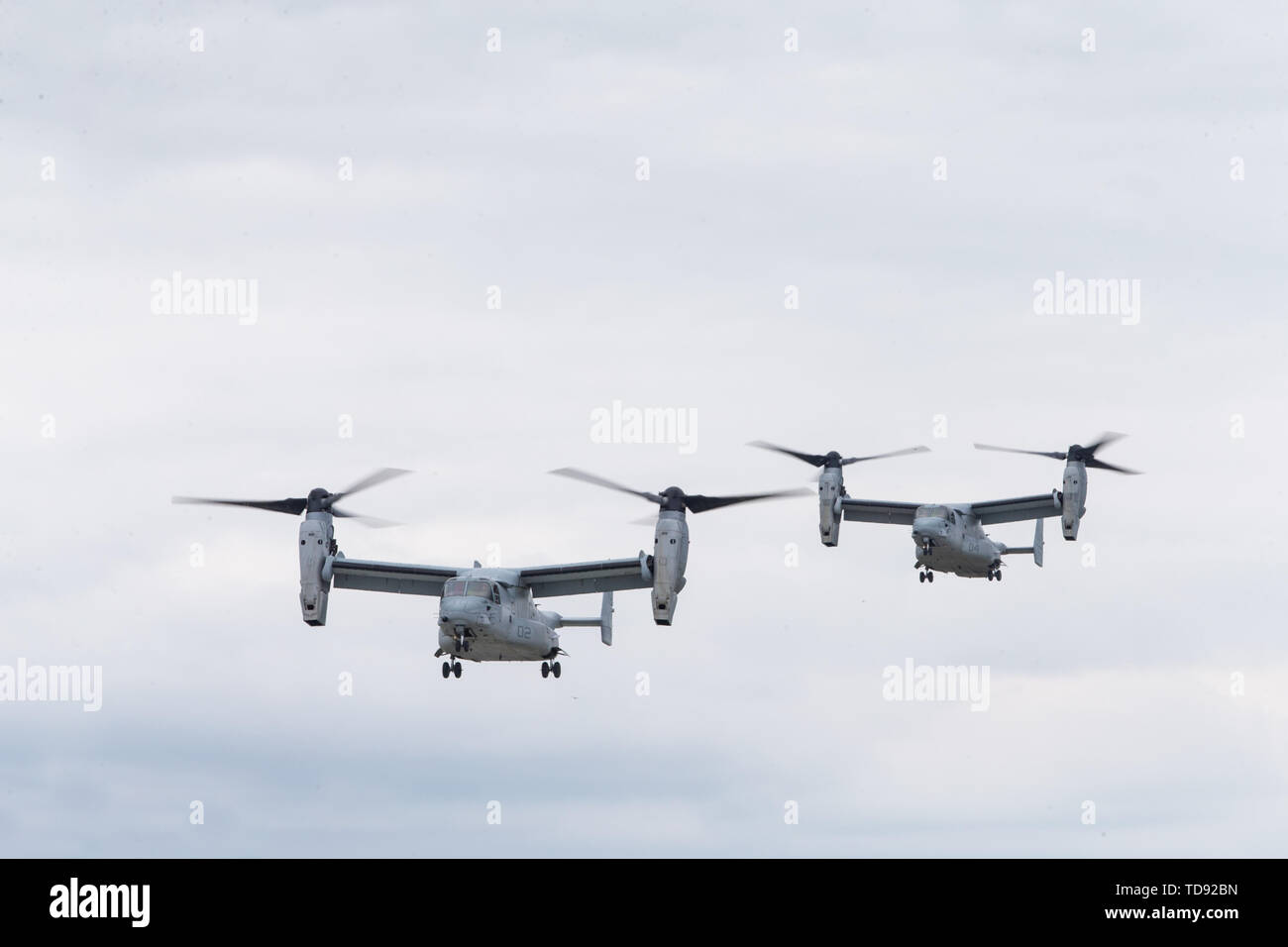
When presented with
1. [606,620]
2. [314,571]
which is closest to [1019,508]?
[606,620]

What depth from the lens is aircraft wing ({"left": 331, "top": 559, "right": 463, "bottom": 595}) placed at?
83.2m

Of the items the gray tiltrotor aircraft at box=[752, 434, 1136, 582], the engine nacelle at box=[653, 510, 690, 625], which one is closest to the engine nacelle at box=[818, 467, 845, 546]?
the gray tiltrotor aircraft at box=[752, 434, 1136, 582]

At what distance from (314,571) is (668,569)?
12500 mm

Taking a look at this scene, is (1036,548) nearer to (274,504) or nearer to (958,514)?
(958,514)

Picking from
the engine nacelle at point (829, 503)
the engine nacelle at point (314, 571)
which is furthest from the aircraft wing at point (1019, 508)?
the engine nacelle at point (314, 571)

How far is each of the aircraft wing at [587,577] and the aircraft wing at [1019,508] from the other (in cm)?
2284

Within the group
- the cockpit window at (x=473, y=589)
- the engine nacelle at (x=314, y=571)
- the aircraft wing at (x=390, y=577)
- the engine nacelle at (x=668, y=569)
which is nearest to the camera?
the engine nacelle at (x=668, y=569)

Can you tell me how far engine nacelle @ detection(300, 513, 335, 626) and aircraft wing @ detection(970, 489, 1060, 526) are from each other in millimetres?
30893

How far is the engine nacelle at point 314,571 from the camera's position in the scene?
263 ft

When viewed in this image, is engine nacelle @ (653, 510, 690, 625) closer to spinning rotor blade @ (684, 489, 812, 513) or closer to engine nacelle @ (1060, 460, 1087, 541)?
spinning rotor blade @ (684, 489, 812, 513)

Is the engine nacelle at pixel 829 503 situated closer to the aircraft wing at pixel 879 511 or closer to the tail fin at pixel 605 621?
the aircraft wing at pixel 879 511
